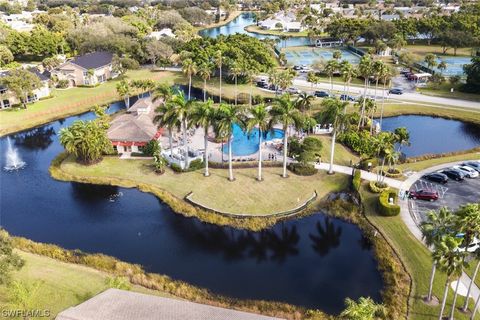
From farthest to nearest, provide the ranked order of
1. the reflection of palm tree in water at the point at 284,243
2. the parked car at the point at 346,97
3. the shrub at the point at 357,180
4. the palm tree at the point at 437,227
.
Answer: the parked car at the point at 346,97 < the shrub at the point at 357,180 < the reflection of palm tree in water at the point at 284,243 < the palm tree at the point at 437,227

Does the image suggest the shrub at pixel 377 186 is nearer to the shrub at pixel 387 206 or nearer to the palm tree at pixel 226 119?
the shrub at pixel 387 206

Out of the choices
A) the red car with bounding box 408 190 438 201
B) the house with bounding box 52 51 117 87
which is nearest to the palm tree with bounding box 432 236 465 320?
the red car with bounding box 408 190 438 201

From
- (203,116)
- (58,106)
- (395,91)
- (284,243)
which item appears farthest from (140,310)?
(395,91)

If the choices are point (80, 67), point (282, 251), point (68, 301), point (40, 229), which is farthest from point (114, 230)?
point (80, 67)

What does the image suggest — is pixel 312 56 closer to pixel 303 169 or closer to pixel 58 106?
pixel 58 106

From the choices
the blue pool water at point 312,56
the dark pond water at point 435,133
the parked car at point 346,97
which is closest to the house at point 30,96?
the parked car at point 346,97

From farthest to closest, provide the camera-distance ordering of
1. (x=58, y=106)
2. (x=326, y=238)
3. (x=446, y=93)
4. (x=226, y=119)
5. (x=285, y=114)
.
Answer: (x=446, y=93), (x=58, y=106), (x=285, y=114), (x=226, y=119), (x=326, y=238)

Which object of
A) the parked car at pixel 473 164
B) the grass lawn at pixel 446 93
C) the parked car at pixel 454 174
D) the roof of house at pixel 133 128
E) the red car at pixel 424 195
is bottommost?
the red car at pixel 424 195
